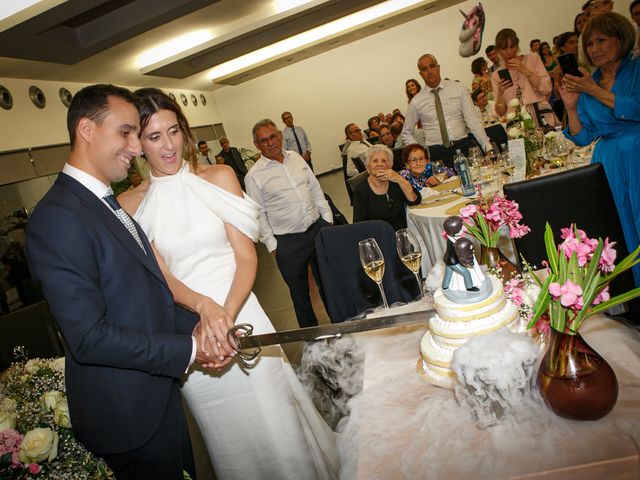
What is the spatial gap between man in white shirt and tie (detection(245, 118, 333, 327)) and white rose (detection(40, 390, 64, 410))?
2.37 metres

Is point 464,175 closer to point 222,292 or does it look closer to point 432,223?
point 432,223

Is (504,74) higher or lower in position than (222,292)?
higher

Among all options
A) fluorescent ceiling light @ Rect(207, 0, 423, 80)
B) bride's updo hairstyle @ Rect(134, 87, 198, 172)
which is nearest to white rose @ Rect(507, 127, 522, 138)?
bride's updo hairstyle @ Rect(134, 87, 198, 172)

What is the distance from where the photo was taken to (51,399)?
1.60 meters

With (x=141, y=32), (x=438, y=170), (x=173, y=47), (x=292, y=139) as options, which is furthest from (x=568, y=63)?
(x=173, y=47)

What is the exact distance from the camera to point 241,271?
1.89 m

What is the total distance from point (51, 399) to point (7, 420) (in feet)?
0.44

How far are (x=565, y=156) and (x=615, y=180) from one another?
1.23ft

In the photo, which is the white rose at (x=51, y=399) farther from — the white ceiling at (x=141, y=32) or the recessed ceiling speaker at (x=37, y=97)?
the recessed ceiling speaker at (x=37, y=97)

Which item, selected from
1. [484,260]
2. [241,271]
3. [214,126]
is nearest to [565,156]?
[484,260]

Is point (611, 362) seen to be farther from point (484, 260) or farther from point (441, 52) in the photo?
point (441, 52)

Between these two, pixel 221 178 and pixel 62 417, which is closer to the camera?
pixel 62 417

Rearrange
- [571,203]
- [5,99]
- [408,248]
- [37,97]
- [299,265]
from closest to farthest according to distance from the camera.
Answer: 1. [408,248]
2. [571,203]
3. [299,265]
4. [5,99]
5. [37,97]

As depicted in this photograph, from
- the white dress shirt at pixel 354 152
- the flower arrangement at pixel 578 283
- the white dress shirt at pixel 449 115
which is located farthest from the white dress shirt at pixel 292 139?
the flower arrangement at pixel 578 283
